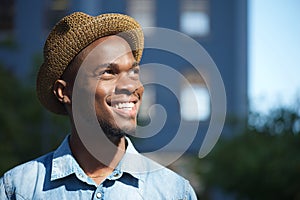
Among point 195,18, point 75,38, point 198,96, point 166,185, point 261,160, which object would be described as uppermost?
point 75,38

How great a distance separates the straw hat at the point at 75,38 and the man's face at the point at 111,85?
0.15ft

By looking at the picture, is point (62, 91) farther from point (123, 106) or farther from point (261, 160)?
point (261, 160)

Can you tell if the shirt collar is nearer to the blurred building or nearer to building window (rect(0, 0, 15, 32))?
the blurred building

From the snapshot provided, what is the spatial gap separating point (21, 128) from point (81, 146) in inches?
451

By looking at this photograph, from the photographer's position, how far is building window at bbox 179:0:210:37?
831 inches

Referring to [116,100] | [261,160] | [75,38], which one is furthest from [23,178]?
[261,160]

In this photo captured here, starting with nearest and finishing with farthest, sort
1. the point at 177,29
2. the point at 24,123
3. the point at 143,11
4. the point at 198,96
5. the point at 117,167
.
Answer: the point at 117,167, the point at 24,123, the point at 198,96, the point at 143,11, the point at 177,29

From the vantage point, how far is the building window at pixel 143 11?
20673 mm

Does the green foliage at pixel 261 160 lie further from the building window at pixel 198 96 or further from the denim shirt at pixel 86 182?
the denim shirt at pixel 86 182

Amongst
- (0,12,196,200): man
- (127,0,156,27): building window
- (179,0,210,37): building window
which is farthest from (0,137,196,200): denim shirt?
(179,0,210,37): building window

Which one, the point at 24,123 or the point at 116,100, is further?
the point at 24,123

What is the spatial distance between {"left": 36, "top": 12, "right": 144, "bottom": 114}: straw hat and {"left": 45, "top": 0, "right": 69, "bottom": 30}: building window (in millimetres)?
17160

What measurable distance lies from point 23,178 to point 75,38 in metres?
0.59

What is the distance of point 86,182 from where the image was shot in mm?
2748
